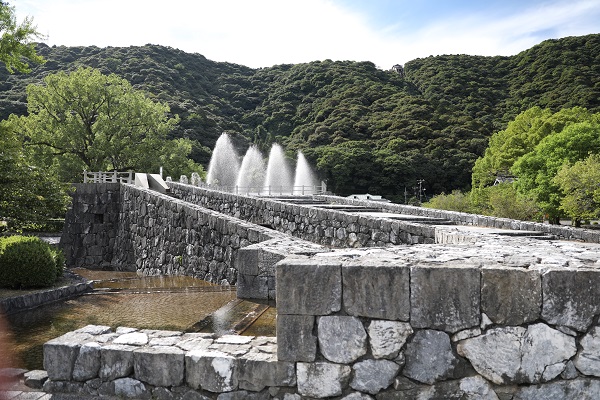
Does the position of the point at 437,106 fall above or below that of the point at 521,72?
below

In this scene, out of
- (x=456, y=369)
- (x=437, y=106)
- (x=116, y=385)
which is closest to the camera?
(x=456, y=369)

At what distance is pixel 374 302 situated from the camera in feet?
10.8

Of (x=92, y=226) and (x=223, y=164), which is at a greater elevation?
(x=223, y=164)

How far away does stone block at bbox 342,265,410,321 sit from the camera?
326 centimetres

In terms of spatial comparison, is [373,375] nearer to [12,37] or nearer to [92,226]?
[12,37]

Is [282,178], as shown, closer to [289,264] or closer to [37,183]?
[37,183]

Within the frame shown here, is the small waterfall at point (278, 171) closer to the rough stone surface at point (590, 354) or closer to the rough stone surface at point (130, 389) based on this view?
the rough stone surface at point (130, 389)

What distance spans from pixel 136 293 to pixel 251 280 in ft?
8.39

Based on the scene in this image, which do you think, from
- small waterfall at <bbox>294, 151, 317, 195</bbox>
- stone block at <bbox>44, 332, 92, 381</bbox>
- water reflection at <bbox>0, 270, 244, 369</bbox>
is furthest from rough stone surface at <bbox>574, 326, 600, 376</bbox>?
small waterfall at <bbox>294, 151, 317, 195</bbox>

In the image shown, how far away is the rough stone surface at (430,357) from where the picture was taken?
10.5ft

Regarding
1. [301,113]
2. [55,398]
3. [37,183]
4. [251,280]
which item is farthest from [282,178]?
[55,398]

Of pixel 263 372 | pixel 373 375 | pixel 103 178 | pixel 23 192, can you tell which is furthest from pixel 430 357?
pixel 103 178

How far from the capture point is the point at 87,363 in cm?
382

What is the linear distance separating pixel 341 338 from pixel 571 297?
1524 mm
